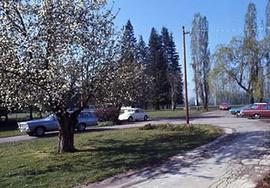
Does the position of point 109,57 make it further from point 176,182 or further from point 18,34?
point 176,182

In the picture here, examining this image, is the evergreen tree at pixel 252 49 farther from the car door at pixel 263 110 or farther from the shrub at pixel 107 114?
the shrub at pixel 107 114

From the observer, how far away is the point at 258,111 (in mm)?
42562

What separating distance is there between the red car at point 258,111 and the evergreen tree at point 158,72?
157 ft

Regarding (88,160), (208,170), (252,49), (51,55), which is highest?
(252,49)

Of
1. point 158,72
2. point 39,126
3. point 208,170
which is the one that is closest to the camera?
point 208,170

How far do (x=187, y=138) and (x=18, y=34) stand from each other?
32.3 ft

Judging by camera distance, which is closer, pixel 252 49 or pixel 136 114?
pixel 136 114

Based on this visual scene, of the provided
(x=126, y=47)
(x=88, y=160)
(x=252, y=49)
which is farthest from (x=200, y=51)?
(x=88, y=160)

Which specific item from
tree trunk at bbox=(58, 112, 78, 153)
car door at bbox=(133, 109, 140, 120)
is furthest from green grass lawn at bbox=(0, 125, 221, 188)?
car door at bbox=(133, 109, 140, 120)

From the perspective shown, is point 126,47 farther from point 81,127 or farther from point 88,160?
point 81,127

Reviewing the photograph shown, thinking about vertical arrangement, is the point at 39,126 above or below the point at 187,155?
above

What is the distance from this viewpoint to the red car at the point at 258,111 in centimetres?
4219

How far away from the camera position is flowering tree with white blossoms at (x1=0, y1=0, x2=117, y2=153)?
16594mm

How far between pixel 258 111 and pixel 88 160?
29329mm
